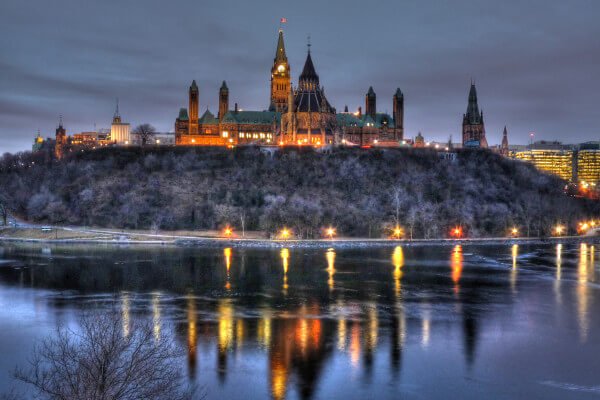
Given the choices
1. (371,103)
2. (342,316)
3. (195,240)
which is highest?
(371,103)

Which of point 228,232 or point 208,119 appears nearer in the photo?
point 228,232

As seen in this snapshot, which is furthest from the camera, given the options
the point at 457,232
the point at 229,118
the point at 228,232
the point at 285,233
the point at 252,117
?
the point at 252,117

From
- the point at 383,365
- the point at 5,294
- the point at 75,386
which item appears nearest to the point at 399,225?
the point at 5,294

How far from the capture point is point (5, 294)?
4300 cm

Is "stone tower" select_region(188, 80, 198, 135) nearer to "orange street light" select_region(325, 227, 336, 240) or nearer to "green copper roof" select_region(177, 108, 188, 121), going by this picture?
"green copper roof" select_region(177, 108, 188, 121)

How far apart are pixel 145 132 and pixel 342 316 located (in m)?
114

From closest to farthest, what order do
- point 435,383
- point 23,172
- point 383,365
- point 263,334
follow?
1. point 435,383
2. point 383,365
3. point 263,334
4. point 23,172

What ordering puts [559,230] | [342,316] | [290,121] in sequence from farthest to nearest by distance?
[290,121] < [559,230] < [342,316]

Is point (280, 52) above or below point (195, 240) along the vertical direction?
above

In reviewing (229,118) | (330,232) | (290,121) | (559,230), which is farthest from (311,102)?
(559,230)

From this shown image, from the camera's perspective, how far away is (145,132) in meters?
142

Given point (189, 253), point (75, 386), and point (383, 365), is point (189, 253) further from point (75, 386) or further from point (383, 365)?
point (75, 386)

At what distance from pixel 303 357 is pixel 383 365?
3.54 metres

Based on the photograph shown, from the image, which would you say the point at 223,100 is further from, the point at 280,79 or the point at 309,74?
the point at 309,74
